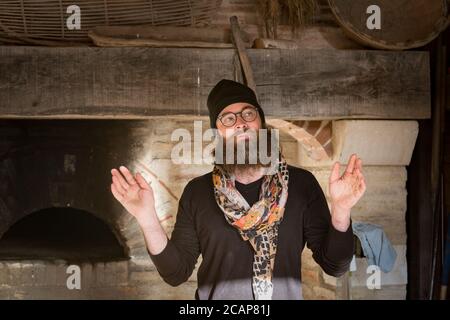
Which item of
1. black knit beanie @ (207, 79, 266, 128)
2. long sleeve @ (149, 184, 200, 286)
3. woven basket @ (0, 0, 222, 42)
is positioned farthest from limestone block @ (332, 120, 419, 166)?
long sleeve @ (149, 184, 200, 286)

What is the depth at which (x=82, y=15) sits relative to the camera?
3.90 meters

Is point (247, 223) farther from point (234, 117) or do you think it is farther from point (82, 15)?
point (82, 15)

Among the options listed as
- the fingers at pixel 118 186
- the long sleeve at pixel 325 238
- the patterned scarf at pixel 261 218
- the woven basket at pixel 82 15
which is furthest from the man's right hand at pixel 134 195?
the woven basket at pixel 82 15

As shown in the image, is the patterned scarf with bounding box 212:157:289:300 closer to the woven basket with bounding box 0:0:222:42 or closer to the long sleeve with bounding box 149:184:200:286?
the long sleeve with bounding box 149:184:200:286

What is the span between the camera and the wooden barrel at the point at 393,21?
388 cm

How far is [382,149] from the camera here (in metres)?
4.16

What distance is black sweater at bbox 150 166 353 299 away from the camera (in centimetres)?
241

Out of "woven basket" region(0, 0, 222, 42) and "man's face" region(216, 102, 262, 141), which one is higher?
"woven basket" region(0, 0, 222, 42)

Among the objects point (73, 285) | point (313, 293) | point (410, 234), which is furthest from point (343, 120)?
point (73, 285)

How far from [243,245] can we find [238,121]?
1.68 feet

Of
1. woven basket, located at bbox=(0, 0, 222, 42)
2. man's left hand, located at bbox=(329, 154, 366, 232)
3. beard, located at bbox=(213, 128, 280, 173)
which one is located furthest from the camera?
woven basket, located at bbox=(0, 0, 222, 42)

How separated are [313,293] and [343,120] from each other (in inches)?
58.3

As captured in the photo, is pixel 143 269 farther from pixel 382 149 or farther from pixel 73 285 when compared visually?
pixel 382 149

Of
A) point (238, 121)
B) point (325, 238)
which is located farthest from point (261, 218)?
point (238, 121)
